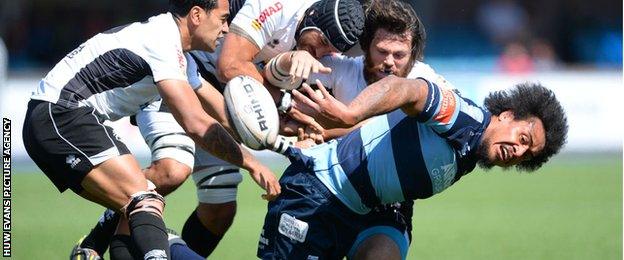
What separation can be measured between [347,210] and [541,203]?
6.54 metres

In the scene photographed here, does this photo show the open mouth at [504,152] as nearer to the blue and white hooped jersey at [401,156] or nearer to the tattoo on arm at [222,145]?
the blue and white hooped jersey at [401,156]

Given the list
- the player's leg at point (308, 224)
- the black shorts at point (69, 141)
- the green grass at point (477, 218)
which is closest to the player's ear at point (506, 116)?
the player's leg at point (308, 224)

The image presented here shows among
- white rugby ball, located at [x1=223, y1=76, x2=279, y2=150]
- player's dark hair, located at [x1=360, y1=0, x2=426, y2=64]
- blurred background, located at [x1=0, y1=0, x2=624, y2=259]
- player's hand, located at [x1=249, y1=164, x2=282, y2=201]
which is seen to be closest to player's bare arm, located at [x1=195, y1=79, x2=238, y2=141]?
player's hand, located at [x1=249, y1=164, x2=282, y2=201]

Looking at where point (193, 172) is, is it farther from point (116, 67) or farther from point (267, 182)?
point (267, 182)

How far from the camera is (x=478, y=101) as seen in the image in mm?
18016

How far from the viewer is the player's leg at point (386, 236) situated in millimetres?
6219

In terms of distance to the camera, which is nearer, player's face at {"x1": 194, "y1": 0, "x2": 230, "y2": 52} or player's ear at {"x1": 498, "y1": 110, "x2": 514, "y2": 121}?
player's ear at {"x1": 498, "y1": 110, "x2": 514, "y2": 121}

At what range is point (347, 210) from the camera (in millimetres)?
6383

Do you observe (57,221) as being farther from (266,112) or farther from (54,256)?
(266,112)

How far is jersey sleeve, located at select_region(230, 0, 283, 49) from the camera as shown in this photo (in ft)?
23.1

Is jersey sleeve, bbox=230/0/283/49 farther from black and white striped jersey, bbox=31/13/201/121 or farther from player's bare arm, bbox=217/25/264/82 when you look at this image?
black and white striped jersey, bbox=31/13/201/121

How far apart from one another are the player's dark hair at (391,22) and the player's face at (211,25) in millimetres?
928

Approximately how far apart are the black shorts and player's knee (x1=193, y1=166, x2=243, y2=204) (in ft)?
4.64

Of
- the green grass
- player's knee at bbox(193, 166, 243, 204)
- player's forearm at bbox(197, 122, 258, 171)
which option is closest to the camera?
player's forearm at bbox(197, 122, 258, 171)
